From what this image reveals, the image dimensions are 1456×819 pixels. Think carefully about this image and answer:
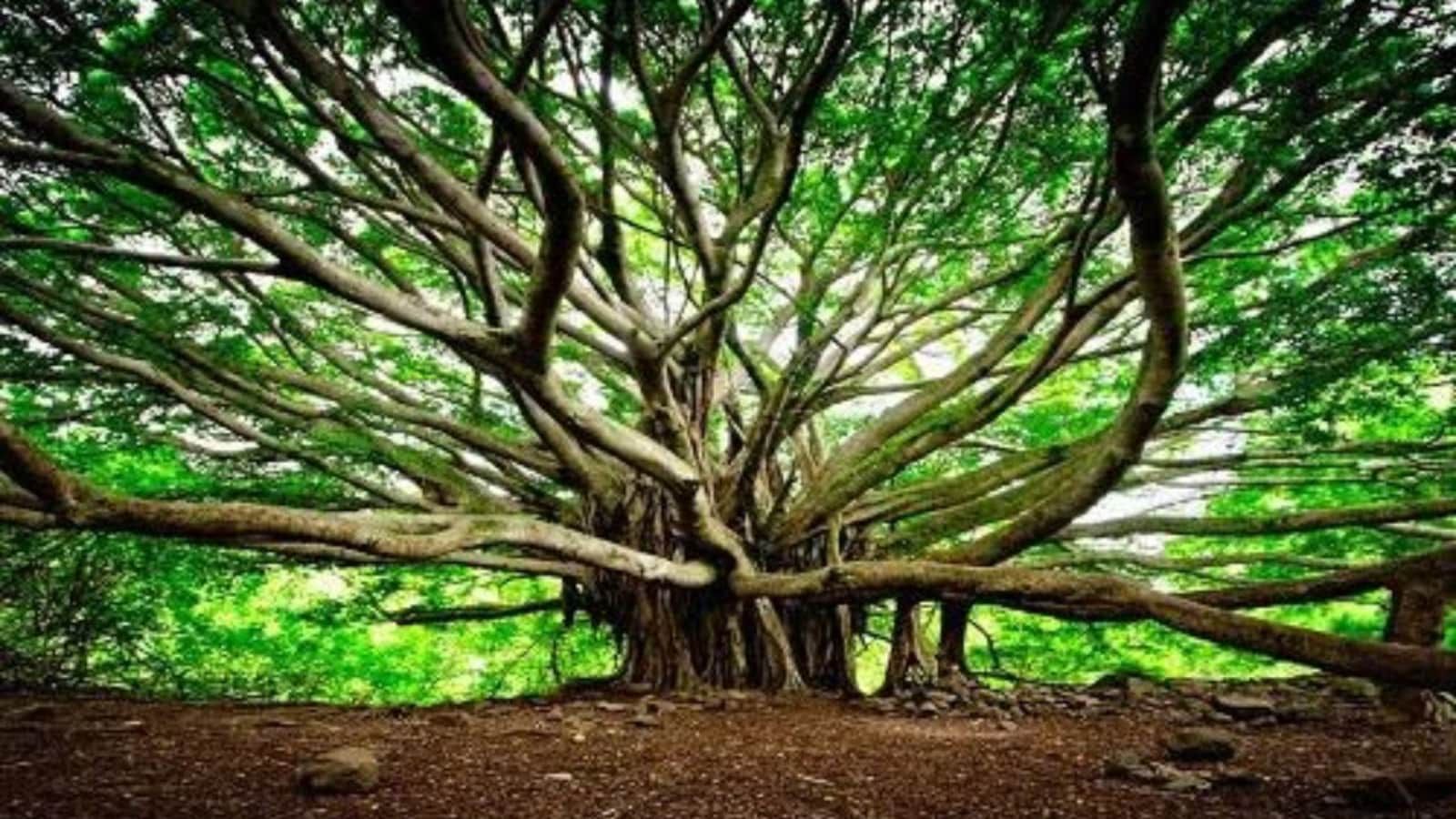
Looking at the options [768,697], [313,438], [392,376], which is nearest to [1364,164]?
[768,697]

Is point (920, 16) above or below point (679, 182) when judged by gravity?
above

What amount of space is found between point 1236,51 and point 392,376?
5.62 meters

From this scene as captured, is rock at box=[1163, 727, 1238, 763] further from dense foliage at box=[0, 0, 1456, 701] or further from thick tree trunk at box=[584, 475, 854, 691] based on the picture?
thick tree trunk at box=[584, 475, 854, 691]

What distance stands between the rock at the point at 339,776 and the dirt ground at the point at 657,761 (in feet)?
0.15

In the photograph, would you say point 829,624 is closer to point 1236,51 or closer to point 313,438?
point 313,438

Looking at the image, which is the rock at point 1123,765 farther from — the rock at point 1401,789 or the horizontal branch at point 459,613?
the horizontal branch at point 459,613

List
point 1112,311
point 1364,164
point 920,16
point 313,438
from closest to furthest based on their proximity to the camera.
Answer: point 1364,164 → point 920,16 → point 1112,311 → point 313,438

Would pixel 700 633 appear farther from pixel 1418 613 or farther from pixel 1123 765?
pixel 1418 613

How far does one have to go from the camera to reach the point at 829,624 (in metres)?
6.46

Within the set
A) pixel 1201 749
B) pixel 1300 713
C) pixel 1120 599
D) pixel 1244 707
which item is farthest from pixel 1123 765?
pixel 1300 713

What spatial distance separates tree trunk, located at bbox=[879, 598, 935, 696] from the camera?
5.75 metres

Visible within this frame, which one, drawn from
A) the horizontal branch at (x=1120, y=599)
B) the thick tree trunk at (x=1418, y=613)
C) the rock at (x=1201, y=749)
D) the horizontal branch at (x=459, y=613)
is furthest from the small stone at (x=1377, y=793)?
the horizontal branch at (x=459, y=613)

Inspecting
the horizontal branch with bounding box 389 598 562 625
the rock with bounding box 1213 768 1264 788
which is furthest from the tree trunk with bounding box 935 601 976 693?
the horizontal branch with bounding box 389 598 562 625

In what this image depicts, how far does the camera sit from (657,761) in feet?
10.8
